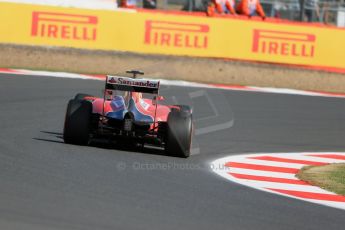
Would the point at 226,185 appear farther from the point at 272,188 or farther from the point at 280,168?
the point at 280,168

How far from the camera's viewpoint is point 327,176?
11.6 metres

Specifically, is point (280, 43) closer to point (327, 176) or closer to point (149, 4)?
point (149, 4)

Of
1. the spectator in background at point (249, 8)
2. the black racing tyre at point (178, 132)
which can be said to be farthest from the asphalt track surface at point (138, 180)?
the spectator in background at point (249, 8)

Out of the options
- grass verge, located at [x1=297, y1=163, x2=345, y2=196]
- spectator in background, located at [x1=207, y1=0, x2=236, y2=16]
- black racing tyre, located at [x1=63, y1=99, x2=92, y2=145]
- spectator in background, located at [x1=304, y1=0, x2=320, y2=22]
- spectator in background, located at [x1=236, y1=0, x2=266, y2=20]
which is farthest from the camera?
spectator in background, located at [x1=304, y1=0, x2=320, y2=22]

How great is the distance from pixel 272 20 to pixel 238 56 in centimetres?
144

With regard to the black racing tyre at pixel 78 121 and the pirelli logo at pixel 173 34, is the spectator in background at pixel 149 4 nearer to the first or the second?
the pirelli logo at pixel 173 34

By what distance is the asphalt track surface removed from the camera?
7785mm

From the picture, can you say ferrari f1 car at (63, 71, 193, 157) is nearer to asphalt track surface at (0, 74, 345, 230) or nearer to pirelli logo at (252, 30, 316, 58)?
asphalt track surface at (0, 74, 345, 230)

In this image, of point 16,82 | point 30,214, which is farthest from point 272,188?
point 16,82

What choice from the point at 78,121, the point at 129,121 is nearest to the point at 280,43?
the point at 129,121

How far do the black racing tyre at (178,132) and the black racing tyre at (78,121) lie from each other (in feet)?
3.18

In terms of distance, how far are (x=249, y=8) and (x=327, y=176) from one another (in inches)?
469

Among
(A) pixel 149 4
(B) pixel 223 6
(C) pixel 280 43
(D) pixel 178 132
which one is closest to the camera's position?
(D) pixel 178 132

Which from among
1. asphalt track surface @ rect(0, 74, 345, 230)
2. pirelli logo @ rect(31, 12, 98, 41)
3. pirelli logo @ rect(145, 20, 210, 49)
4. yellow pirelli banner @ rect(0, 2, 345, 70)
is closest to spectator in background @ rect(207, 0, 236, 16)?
yellow pirelli banner @ rect(0, 2, 345, 70)
